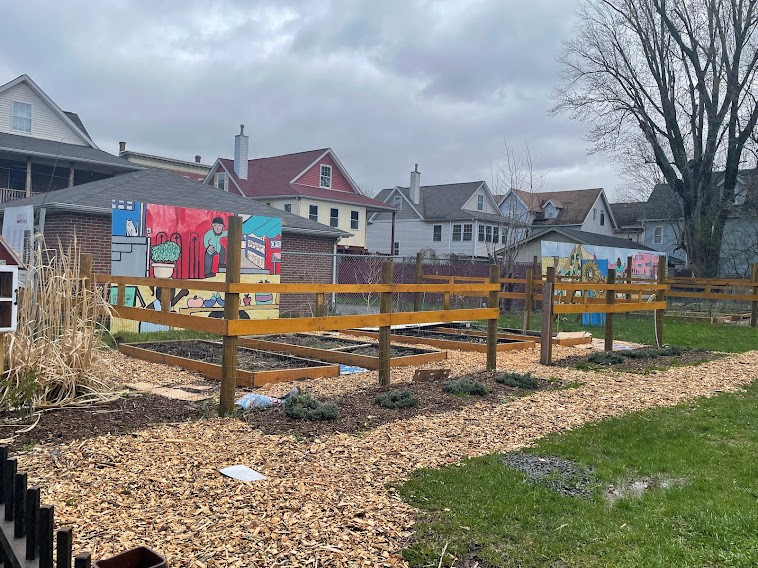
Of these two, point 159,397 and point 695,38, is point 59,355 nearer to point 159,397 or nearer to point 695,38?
point 159,397

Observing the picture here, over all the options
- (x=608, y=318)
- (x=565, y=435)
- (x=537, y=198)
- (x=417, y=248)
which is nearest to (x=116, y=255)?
(x=608, y=318)

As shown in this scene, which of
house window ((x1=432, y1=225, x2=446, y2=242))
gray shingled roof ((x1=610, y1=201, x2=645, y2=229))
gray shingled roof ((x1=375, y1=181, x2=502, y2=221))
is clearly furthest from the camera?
gray shingled roof ((x1=610, y1=201, x2=645, y2=229))

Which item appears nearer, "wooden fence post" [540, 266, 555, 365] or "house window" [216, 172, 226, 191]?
"wooden fence post" [540, 266, 555, 365]

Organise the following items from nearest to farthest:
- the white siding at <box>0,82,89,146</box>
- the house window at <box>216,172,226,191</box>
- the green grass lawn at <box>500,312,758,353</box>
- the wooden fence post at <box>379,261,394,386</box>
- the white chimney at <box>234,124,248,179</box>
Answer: the wooden fence post at <box>379,261,394,386</box> → the green grass lawn at <box>500,312,758,353</box> → the white siding at <box>0,82,89,146</box> → the white chimney at <box>234,124,248,179</box> → the house window at <box>216,172,226,191</box>

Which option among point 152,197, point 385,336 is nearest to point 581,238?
point 152,197

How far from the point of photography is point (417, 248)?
141ft

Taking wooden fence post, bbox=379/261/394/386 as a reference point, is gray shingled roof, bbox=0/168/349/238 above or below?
above

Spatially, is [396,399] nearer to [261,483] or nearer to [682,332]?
[261,483]

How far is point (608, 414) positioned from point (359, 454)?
120 inches

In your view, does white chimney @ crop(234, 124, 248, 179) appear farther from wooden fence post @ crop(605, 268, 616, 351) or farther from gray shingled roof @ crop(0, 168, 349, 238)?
wooden fence post @ crop(605, 268, 616, 351)

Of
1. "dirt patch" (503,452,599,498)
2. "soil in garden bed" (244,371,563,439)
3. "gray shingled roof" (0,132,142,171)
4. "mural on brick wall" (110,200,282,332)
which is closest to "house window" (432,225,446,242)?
"gray shingled roof" (0,132,142,171)

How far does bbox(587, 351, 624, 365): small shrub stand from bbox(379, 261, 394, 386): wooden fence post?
4143mm

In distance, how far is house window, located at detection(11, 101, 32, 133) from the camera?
88.6 ft

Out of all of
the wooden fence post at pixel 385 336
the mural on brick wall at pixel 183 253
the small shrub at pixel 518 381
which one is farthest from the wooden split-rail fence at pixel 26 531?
the mural on brick wall at pixel 183 253
